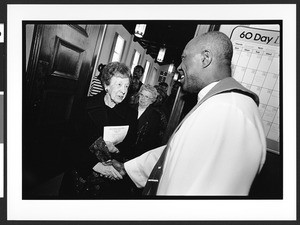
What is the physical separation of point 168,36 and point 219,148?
74 centimetres

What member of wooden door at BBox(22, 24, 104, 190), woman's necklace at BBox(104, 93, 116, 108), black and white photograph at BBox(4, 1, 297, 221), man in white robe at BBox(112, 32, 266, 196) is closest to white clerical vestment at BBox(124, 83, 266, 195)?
man in white robe at BBox(112, 32, 266, 196)

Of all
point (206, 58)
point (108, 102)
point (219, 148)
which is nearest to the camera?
point (219, 148)

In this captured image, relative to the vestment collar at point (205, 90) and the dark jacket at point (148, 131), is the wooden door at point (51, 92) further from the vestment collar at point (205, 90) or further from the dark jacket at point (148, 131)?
the vestment collar at point (205, 90)

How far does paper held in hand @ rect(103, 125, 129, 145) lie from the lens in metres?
1.71

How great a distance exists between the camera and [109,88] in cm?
168

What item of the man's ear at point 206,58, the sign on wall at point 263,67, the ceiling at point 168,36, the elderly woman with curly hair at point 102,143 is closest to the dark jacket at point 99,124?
the elderly woman with curly hair at point 102,143

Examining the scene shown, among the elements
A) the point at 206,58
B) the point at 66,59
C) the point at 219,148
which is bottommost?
the point at 219,148

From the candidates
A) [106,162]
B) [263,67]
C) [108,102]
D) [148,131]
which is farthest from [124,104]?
[263,67]

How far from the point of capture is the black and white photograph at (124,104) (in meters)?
1.70

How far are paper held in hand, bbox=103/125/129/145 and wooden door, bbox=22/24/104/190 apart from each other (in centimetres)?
22

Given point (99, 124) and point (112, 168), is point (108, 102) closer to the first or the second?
point (99, 124)

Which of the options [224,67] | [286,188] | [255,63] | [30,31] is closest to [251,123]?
[224,67]

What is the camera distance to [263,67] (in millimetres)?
1727

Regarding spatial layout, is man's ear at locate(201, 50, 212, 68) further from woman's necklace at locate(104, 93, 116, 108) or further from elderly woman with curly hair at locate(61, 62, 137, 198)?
woman's necklace at locate(104, 93, 116, 108)
